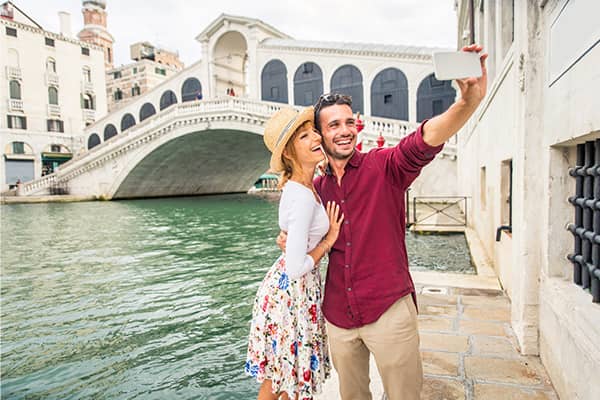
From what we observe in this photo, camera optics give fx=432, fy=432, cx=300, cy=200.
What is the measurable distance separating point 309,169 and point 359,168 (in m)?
0.22

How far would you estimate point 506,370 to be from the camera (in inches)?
105

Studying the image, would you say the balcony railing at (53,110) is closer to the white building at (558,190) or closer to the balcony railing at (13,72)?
the balcony railing at (13,72)

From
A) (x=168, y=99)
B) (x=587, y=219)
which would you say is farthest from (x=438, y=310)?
(x=168, y=99)

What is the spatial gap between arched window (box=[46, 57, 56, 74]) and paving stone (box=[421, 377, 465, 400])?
39.0 m

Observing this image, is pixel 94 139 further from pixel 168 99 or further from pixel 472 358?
pixel 472 358

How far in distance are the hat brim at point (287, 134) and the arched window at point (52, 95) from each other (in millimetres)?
38236

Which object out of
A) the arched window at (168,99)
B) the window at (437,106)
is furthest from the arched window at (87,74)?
the window at (437,106)

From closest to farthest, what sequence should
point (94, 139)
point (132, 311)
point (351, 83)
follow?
point (132, 311), point (351, 83), point (94, 139)

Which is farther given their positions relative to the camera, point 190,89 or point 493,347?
point 190,89

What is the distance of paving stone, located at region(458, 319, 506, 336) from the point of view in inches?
129

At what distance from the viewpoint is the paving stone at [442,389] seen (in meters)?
2.41

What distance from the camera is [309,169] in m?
1.87

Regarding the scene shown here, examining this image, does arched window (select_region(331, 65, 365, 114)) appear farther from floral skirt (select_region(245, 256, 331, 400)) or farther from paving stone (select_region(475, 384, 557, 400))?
floral skirt (select_region(245, 256, 331, 400))

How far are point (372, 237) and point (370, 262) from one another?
0.10 metres
